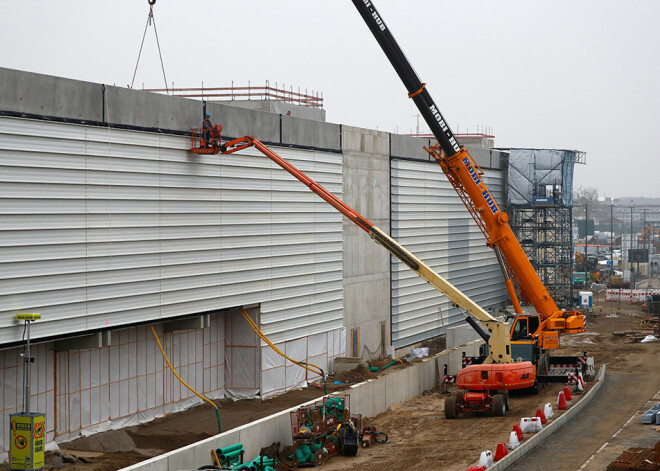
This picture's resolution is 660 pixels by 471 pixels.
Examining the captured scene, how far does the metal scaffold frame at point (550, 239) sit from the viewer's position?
188 ft

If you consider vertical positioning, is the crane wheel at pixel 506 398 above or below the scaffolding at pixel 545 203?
below

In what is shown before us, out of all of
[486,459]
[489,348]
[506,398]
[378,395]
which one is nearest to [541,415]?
[506,398]

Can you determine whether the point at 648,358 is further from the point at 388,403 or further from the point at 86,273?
the point at 86,273

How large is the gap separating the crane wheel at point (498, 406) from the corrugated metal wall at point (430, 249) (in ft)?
41.1

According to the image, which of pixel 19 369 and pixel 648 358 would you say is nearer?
pixel 19 369

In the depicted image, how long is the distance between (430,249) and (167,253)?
21985 millimetres

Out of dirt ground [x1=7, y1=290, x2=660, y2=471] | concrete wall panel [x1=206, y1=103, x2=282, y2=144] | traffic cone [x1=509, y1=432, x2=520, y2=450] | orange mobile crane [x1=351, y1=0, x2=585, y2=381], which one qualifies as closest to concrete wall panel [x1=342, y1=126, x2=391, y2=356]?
dirt ground [x1=7, y1=290, x2=660, y2=471]

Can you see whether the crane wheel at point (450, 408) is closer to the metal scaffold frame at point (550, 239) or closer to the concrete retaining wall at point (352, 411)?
the concrete retaining wall at point (352, 411)

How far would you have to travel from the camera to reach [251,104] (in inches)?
1682

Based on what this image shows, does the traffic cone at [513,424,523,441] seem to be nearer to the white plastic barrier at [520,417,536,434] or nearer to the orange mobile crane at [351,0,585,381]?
the white plastic barrier at [520,417,536,434]

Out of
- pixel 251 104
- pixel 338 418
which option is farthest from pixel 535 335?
pixel 251 104

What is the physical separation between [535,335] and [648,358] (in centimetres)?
1105

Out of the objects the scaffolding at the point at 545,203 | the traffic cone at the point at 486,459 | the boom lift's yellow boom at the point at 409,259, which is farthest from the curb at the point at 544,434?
the scaffolding at the point at 545,203

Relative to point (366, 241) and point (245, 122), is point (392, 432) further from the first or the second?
point (366, 241)
